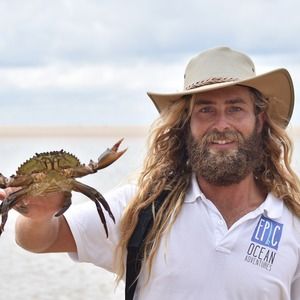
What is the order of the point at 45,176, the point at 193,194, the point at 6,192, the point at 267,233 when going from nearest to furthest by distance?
the point at 45,176
the point at 6,192
the point at 267,233
the point at 193,194

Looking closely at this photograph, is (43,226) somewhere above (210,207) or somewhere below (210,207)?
below

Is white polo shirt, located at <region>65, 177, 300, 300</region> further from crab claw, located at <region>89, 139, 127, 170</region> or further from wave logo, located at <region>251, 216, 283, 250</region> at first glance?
crab claw, located at <region>89, 139, 127, 170</region>

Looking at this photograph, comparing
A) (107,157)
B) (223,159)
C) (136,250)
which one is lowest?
(136,250)

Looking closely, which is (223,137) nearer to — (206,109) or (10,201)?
(206,109)

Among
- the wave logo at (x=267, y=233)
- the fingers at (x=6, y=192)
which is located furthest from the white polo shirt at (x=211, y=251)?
the fingers at (x=6, y=192)

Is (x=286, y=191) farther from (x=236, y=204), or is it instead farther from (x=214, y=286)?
(x=214, y=286)

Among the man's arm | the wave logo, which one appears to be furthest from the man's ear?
the man's arm

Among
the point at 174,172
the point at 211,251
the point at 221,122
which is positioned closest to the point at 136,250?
the point at 211,251

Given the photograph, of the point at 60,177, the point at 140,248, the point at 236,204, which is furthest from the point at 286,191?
the point at 60,177

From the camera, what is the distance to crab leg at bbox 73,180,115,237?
160 inches

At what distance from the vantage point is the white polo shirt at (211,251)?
4.20 m

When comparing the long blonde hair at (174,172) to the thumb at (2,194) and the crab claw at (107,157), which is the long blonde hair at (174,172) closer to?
the crab claw at (107,157)

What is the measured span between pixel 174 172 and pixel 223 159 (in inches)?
16.3

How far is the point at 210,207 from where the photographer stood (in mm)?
4473
